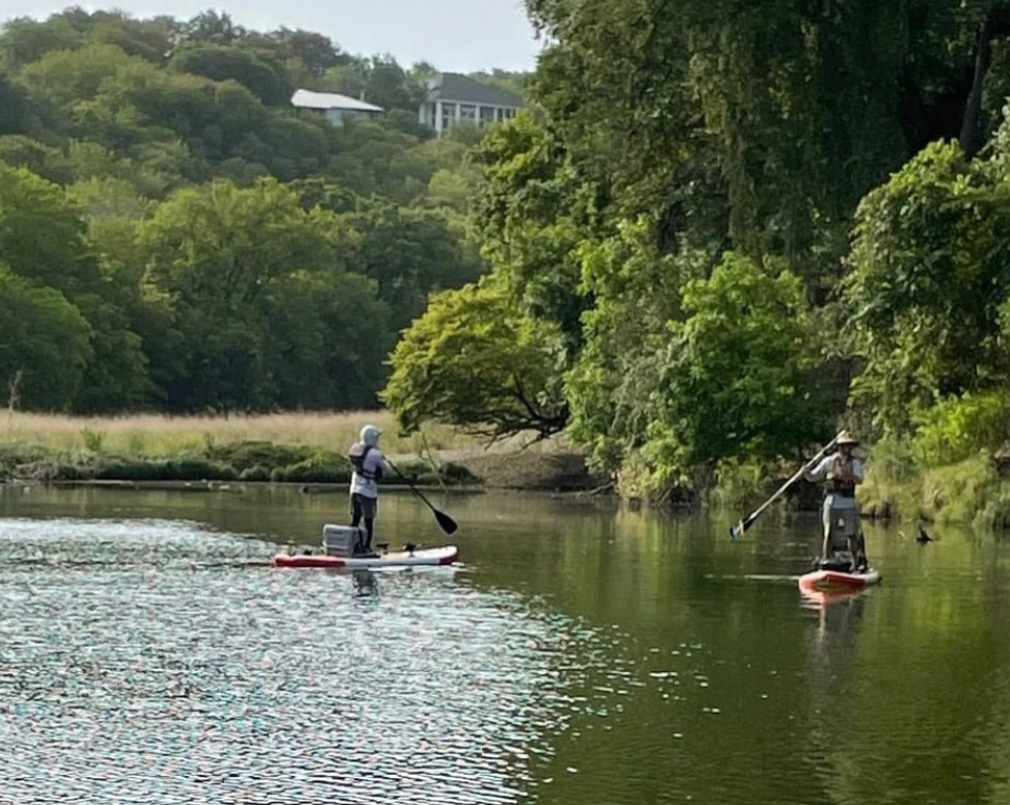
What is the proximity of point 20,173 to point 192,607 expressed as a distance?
66576 mm

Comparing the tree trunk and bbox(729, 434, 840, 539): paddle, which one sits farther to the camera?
the tree trunk

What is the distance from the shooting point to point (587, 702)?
45.5 feet

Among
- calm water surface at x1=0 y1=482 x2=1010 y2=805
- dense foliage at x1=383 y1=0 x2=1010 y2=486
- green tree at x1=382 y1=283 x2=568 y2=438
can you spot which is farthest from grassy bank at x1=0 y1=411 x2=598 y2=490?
calm water surface at x1=0 y1=482 x2=1010 y2=805

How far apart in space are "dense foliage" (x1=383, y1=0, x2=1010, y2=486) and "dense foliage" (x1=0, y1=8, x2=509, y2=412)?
59.2 ft

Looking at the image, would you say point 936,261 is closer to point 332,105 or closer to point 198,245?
point 198,245

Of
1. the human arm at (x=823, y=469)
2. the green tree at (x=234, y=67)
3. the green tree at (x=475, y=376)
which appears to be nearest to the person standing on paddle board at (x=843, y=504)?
the human arm at (x=823, y=469)

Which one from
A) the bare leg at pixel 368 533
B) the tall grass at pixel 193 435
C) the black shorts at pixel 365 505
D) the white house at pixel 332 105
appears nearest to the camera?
the black shorts at pixel 365 505

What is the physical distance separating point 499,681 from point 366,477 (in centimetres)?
1069

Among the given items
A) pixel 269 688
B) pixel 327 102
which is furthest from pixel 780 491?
pixel 327 102

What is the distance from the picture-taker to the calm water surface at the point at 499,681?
1120 centimetres

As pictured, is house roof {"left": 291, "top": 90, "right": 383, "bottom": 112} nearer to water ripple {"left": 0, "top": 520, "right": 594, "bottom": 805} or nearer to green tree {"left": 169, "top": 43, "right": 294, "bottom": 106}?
green tree {"left": 169, "top": 43, "right": 294, "bottom": 106}

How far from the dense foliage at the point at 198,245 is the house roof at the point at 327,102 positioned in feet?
60.2

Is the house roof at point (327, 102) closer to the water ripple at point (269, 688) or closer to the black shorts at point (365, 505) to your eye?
the black shorts at point (365, 505)

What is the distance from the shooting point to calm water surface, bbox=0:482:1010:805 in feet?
36.7
